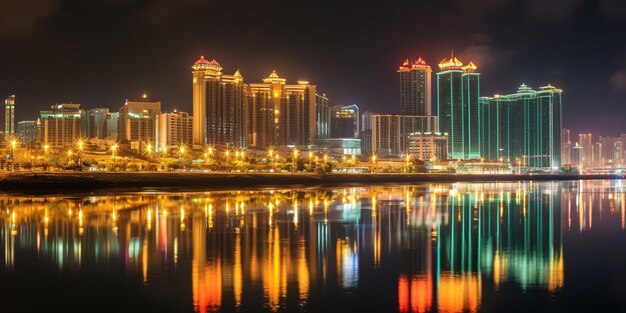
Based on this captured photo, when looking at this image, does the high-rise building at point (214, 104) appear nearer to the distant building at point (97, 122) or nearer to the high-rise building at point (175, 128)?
the high-rise building at point (175, 128)

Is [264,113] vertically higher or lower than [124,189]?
higher

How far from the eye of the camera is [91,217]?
98.1 feet

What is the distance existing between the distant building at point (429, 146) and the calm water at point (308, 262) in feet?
433

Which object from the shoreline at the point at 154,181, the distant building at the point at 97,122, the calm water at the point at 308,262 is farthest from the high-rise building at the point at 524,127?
the calm water at the point at 308,262

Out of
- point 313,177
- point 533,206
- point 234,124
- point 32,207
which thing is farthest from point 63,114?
point 533,206

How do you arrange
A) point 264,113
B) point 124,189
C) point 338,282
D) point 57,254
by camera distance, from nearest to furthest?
point 338,282 < point 57,254 < point 124,189 < point 264,113

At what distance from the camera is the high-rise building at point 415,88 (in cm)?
19088

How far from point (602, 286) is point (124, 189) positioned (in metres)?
48.8

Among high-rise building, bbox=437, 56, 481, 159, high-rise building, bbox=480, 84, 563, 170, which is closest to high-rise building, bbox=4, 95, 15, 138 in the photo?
high-rise building, bbox=437, 56, 481, 159

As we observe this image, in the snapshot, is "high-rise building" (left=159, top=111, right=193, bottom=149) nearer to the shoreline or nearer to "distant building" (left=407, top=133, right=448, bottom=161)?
"distant building" (left=407, top=133, right=448, bottom=161)

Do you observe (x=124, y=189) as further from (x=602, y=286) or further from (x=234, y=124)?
(x=234, y=124)

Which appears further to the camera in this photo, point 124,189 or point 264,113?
point 264,113

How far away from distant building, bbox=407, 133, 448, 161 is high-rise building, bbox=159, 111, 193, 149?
201 ft

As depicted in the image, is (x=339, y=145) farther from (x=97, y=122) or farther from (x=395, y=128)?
(x=97, y=122)
